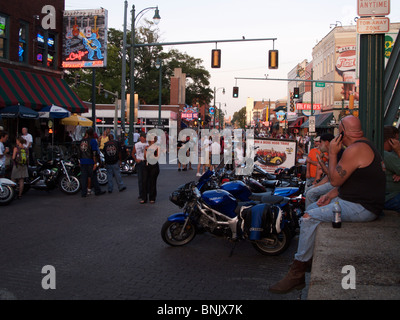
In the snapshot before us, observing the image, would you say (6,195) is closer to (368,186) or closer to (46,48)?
(368,186)

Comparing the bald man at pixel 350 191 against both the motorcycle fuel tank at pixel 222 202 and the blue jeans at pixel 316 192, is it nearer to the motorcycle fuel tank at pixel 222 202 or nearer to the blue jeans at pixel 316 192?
the motorcycle fuel tank at pixel 222 202

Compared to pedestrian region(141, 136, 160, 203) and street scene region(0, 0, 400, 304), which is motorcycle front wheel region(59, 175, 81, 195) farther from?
pedestrian region(141, 136, 160, 203)

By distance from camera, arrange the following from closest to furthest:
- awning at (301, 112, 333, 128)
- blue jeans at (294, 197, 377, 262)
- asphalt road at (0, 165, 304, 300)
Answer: blue jeans at (294, 197, 377, 262)
asphalt road at (0, 165, 304, 300)
awning at (301, 112, 333, 128)

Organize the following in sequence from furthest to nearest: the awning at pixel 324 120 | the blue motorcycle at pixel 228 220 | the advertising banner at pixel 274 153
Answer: the awning at pixel 324 120 < the advertising banner at pixel 274 153 < the blue motorcycle at pixel 228 220

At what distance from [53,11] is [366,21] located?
19.3 metres

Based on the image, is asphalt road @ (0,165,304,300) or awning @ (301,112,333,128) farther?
awning @ (301,112,333,128)

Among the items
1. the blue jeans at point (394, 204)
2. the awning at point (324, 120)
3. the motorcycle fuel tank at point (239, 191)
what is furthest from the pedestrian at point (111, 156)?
the awning at point (324, 120)

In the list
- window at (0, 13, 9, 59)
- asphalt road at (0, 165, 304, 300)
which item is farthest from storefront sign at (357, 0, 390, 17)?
window at (0, 13, 9, 59)

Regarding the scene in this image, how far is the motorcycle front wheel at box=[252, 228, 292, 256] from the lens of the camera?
674 centimetres

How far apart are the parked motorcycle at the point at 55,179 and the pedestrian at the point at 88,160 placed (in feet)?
1.77

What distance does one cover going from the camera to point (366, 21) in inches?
254

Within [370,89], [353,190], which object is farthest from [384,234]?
[370,89]

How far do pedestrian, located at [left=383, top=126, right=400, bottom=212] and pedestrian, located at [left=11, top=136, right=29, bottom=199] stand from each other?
960 cm

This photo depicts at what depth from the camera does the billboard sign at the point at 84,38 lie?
75.7 feet
